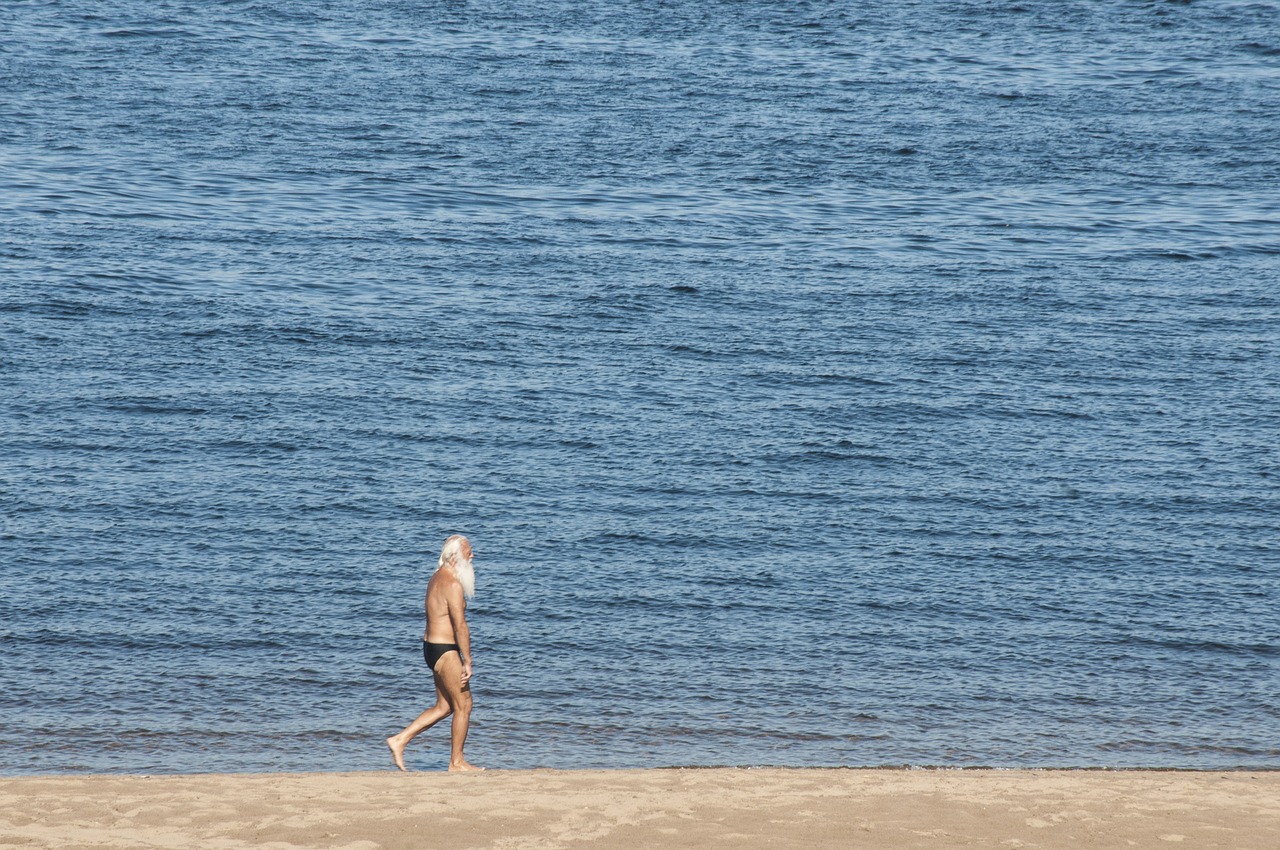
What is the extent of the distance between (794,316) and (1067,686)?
1204cm

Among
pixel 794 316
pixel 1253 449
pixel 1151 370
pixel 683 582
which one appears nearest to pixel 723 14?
pixel 794 316

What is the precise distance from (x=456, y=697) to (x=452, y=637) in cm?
54

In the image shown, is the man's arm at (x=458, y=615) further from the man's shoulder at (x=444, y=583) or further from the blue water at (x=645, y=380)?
the blue water at (x=645, y=380)

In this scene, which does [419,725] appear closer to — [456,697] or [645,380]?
[456,697]

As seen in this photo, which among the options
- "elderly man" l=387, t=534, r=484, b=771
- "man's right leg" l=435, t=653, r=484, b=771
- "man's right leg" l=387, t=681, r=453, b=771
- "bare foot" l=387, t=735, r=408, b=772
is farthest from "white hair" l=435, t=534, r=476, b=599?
"bare foot" l=387, t=735, r=408, b=772

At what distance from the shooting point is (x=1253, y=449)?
2150 centimetres

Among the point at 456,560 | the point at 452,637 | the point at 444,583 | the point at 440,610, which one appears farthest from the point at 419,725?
the point at 456,560

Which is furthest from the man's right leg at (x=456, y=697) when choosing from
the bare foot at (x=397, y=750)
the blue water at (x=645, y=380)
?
the blue water at (x=645, y=380)

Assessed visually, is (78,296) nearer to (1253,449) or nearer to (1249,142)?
(1253,449)

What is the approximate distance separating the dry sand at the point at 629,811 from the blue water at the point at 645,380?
6.19 ft

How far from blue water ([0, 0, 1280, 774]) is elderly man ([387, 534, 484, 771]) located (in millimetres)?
1496

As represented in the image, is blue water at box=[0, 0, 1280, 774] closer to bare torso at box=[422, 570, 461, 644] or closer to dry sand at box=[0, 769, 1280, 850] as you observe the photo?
dry sand at box=[0, 769, 1280, 850]

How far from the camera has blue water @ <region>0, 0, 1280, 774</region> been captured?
49.1 feet

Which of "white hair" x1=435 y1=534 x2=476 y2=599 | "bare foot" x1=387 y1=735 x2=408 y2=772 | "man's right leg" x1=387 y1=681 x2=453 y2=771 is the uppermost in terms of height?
"white hair" x1=435 y1=534 x2=476 y2=599
